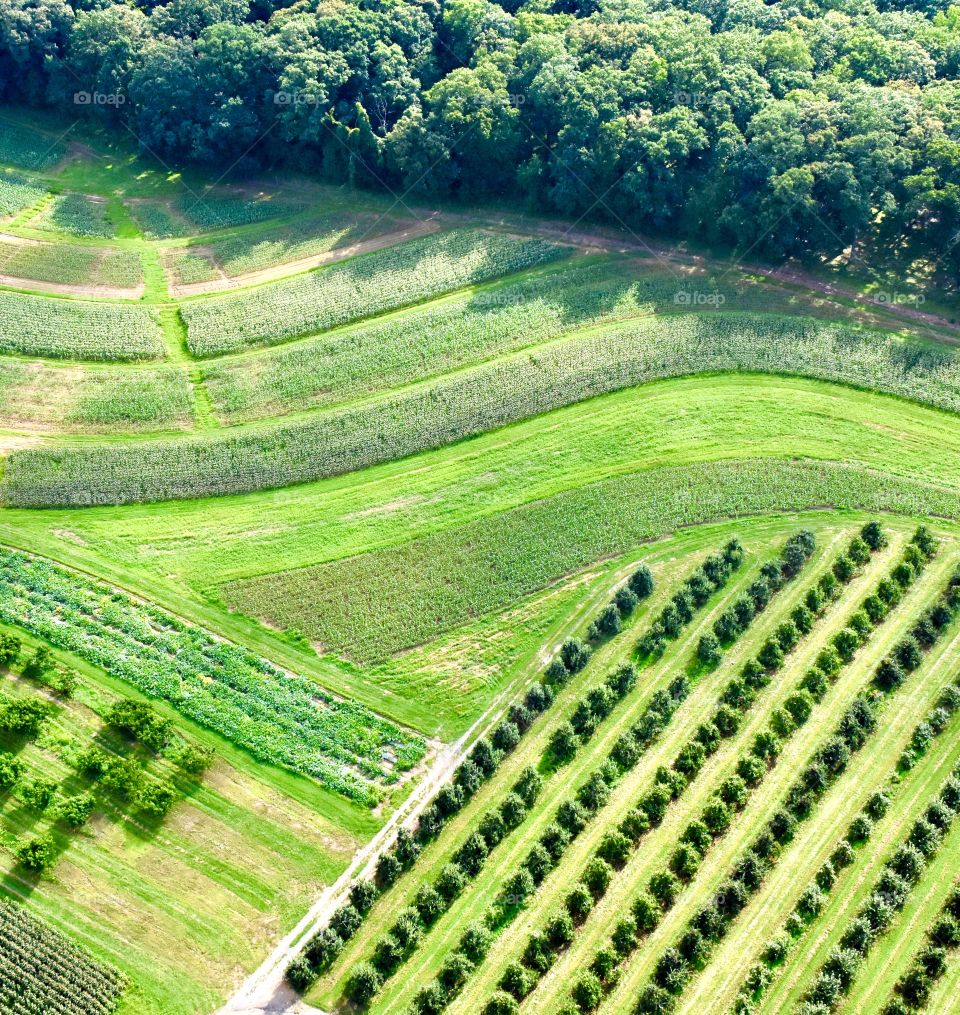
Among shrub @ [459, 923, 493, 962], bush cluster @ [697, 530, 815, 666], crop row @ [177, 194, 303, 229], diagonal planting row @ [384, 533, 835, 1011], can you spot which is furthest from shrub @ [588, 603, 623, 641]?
crop row @ [177, 194, 303, 229]

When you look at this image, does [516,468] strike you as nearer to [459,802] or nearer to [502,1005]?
[459,802]

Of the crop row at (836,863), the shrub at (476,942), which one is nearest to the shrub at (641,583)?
the crop row at (836,863)

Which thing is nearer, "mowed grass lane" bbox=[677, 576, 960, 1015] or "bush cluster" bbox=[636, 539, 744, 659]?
"mowed grass lane" bbox=[677, 576, 960, 1015]

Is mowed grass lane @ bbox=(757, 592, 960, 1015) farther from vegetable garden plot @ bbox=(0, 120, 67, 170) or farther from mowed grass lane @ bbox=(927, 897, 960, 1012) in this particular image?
vegetable garden plot @ bbox=(0, 120, 67, 170)

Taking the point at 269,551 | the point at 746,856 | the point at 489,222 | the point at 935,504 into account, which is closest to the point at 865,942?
the point at 746,856

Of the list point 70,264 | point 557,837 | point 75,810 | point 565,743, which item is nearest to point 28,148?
point 70,264
